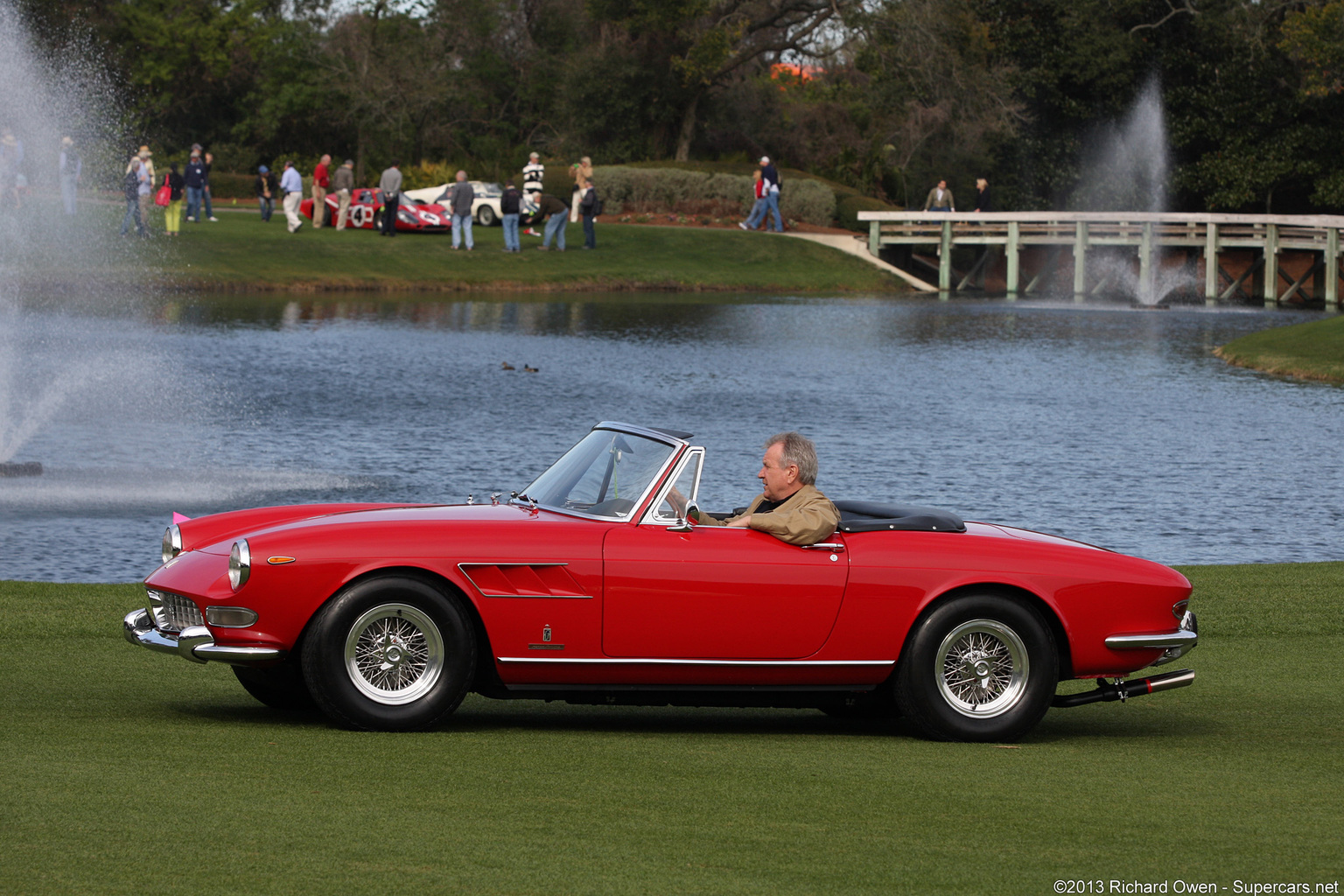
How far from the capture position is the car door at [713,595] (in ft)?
22.7

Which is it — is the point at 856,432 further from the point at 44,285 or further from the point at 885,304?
the point at 885,304

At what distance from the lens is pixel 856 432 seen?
873 inches

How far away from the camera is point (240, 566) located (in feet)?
22.1

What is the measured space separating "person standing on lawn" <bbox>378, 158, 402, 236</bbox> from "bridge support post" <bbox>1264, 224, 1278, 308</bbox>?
2525 cm

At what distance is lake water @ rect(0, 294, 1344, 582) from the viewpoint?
16.2 metres

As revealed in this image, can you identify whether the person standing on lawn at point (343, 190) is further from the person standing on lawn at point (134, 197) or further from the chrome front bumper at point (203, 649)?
the chrome front bumper at point (203, 649)

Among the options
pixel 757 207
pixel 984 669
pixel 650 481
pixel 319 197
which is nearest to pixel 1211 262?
pixel 757 207

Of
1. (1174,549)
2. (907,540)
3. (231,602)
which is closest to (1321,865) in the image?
(907,540)

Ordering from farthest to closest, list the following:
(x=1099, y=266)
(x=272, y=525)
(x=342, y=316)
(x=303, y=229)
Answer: (x=1099, y=266) → (x=303, y=229) → (x=342, y=316) → (x=272, y=525)

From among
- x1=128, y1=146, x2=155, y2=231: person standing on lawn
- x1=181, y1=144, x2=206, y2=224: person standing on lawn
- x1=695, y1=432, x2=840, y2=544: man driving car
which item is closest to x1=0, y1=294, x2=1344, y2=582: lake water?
x1=128, y1=146, x2=155, y2=231: person standing on lawn

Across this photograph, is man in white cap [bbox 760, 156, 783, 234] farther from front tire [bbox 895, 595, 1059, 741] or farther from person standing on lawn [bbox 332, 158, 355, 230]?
front tire [bbox 895, 595, 1059, 741]

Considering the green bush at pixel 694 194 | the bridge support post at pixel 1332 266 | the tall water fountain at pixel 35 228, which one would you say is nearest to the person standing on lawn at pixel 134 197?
the tall water fountain at pixel 35 228

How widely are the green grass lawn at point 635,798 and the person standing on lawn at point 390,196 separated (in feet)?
123

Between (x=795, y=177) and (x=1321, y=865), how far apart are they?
56786mm
